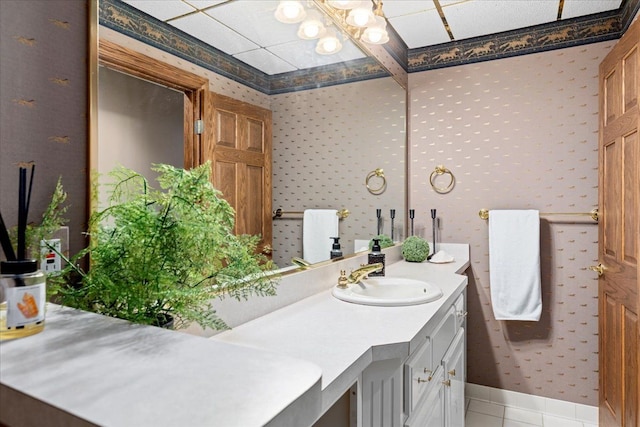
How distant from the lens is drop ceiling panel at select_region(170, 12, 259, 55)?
1087 millimetres

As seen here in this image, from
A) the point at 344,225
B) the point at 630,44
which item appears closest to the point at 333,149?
the point at 344,225

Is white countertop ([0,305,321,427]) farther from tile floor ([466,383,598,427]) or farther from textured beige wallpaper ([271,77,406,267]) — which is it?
tile floor ([466,383,598,427])

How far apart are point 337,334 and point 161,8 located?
0.94 metres

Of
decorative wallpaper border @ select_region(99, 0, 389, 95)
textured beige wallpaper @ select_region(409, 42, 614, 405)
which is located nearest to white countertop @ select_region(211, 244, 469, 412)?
decorative wallpaper border @ select_region(99, 0, 389, 95)

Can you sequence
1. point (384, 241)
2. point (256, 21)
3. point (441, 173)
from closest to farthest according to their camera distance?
1. point (256, 21)
2. point (384, 241)
3. point (441, 173)

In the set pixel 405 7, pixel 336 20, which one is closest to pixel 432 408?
pixel 336 20

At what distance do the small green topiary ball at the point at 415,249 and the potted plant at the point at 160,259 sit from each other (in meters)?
1.64

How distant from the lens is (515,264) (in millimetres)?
2266

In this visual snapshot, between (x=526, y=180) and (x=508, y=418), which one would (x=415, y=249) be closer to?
(x=526, y=180)

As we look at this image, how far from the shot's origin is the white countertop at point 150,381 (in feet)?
1.26

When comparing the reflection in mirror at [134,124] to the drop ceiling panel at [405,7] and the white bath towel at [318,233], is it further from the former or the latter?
the drop ceiling panel at [405,7]

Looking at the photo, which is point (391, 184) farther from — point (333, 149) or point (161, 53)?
point (161, 53)

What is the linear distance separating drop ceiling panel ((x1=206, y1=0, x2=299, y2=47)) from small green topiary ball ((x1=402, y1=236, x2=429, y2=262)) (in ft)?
4.36

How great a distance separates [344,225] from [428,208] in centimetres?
92
